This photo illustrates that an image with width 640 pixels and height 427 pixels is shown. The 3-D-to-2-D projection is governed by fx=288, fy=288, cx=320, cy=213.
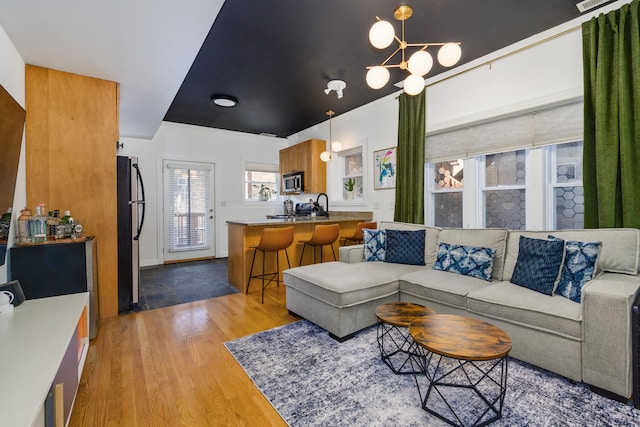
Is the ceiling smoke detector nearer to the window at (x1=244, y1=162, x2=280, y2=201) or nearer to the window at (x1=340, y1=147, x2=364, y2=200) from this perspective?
the window at (x1=340, y1=147, x2=364, y2=200)

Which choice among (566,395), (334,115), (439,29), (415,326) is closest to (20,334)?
(415,326)

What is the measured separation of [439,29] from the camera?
2670 mm

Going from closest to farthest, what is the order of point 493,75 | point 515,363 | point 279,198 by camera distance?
point 515,363
point 493,75
point 279,198

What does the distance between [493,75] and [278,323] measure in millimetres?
3511

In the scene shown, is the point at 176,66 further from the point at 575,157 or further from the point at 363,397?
the point at 575,157

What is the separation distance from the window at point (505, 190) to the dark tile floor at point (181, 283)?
3414 mm

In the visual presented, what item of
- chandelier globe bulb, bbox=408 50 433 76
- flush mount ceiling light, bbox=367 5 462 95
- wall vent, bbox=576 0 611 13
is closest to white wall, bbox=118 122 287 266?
flush mount ceiling light, bbox=367 5 462 95

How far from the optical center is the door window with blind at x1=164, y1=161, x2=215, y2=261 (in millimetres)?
5781

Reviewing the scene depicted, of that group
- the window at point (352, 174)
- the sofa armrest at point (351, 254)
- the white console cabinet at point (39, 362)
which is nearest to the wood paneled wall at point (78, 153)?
the white console cabinet at point (39, 362)

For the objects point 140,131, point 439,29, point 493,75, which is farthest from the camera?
point 140,131

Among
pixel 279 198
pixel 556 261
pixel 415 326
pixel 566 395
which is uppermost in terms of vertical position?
pixel 279 198

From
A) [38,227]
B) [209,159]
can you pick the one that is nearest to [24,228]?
[38,227]

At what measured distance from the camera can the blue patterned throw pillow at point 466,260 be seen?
103 inches

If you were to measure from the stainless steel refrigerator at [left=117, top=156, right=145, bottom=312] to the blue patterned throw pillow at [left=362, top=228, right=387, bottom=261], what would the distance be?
258cm
